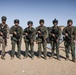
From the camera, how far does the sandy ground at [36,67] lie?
7.36 m

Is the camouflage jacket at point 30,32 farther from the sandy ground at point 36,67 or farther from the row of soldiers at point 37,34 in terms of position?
the sandy ground at point 36,67

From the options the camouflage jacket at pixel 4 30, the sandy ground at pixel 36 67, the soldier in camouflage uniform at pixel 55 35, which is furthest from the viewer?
the soldier in camouflage uniform at pixel 55 35

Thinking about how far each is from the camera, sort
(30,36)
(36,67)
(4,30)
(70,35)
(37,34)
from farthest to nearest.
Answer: (37,34) < (30,36) < (70,35) < (4,30) < (36,67)

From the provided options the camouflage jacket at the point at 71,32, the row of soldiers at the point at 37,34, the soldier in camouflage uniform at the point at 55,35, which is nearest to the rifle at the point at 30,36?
the row of soldiers at the point at 37,34

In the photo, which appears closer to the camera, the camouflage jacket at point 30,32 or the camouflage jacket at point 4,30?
the camouflage jacket at point 4,30

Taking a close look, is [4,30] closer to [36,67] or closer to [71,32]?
[36,67]

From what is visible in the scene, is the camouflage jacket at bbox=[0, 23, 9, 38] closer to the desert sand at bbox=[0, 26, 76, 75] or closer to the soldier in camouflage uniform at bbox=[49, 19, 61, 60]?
the desert sand at bbox=[0, 26, 76, 75]

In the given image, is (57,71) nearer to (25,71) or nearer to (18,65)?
(25,71)

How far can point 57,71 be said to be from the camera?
7.56m

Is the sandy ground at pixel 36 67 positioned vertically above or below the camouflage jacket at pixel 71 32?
below

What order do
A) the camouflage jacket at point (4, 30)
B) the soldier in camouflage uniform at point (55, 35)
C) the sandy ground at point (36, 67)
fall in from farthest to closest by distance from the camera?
the soldier in camouflage uniform at point (55, 35)
the camouflage jacket at point (4, 30)
the sandy ground at point (36, 67)

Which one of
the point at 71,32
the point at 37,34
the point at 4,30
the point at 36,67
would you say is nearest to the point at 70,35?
the point at 71,32

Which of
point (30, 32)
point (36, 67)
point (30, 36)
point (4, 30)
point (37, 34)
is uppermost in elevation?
point (4, 30)

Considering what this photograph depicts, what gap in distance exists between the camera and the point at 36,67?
8.13 metres
